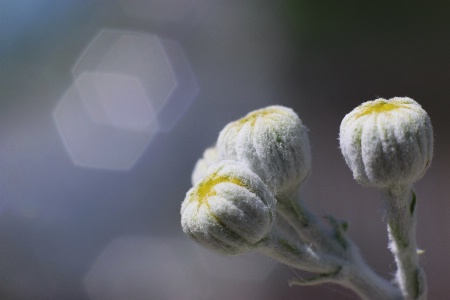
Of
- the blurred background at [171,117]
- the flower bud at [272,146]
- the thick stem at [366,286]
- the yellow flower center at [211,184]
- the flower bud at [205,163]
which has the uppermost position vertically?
the blurred background at [171,117]

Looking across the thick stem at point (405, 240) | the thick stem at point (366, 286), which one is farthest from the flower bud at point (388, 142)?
the thick stem at point (366, 286)

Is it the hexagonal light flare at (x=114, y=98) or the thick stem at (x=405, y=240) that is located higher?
the hexagonal light flare at (x=114, y=98)

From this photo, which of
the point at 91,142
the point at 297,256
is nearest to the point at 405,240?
the point at 297,256

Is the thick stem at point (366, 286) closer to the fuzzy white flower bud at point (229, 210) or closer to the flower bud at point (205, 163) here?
the fuzzy white flower bud at point (229, 210)

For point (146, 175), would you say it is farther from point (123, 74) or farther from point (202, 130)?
point (123, 74)

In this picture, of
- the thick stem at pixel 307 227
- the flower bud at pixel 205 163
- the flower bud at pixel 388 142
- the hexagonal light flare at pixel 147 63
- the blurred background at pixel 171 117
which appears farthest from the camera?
the hexagonal light flare at pixel 147 63

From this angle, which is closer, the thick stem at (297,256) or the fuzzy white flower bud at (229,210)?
the fuzzy white flower bud at (229,210)

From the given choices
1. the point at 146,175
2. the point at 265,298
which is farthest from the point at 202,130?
the point at 265,298

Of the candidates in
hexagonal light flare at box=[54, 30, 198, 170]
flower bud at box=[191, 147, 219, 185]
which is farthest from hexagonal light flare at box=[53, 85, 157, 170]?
flower bud at box=[191, 147, 219, 185]
